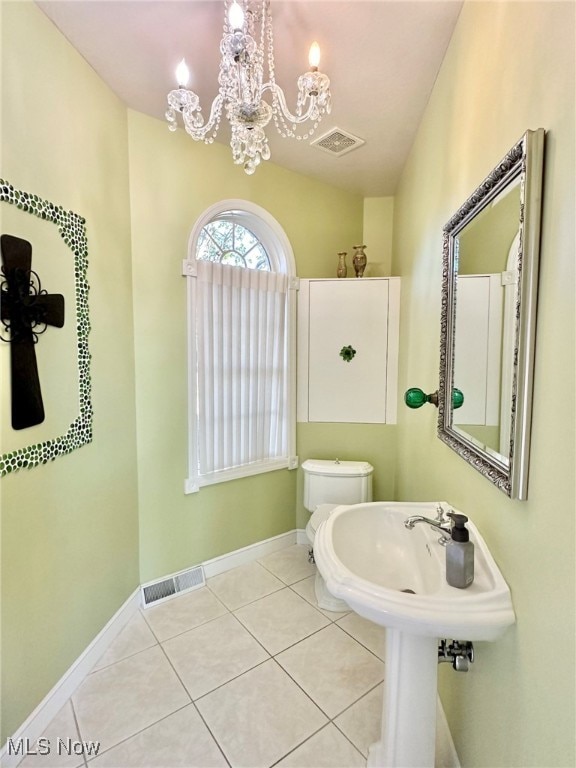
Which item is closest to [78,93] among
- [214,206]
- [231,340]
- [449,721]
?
[214,206]

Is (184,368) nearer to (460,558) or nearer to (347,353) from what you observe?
(347,353)

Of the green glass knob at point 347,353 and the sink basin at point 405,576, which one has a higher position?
the green glass knob at point 347,353

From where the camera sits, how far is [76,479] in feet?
5.00

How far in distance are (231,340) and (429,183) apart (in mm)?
1383

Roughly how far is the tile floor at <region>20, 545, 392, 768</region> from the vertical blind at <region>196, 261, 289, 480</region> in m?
0.83

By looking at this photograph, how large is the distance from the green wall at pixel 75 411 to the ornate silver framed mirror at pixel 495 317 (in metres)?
1.53

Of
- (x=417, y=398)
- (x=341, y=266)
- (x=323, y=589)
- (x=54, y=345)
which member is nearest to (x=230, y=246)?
(x=341, y=266)

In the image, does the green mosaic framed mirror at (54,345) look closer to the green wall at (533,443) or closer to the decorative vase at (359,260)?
the green wall at (533,443)

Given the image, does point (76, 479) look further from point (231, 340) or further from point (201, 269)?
point (201, 269)

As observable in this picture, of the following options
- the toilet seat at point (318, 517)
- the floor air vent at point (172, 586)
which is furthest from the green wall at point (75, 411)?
the toilet seat at point (318, 517)

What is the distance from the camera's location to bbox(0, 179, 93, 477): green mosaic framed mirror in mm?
1191

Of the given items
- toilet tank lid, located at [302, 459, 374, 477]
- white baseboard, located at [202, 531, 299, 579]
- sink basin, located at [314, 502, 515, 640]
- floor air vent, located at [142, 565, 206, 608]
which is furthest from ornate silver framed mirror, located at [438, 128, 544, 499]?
floor air vent, located at [142, 565, 206, 608]

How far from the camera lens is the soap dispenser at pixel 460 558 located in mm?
921

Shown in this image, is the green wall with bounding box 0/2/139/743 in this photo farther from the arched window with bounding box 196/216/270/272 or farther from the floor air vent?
the arched window with bounding box 196/216/270/272
